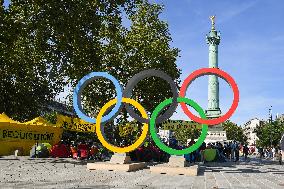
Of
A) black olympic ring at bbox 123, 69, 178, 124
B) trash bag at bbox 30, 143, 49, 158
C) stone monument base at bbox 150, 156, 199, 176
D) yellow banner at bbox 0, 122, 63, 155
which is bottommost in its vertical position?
stone monument base at bbox 150, 156, 199, 176

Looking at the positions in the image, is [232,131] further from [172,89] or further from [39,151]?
[172,89]

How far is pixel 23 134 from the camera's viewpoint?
31.2 meters

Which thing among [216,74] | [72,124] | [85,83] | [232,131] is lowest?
[232,131]

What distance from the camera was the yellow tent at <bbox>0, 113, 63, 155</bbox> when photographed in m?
30.0

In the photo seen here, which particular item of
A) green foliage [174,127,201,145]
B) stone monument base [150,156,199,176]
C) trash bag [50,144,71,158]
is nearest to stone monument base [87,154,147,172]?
stone monument base [150,156,199,176]

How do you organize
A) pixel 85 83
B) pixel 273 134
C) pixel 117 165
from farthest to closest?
pixel 273 134 → pixel 85 83 → pixel 117 165

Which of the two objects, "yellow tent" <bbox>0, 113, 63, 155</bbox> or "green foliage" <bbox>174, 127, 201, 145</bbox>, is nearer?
"yellow tent" <bbox>0, 113, 63, 155</bbox>

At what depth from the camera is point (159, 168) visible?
20.4 meters

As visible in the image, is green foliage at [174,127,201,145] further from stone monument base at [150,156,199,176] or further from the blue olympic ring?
stone monument base at [150,156,199,176]

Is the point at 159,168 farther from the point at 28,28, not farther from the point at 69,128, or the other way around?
the point at 69,128

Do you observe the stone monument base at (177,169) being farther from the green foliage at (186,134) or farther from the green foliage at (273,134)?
the green foliage at (186,134)

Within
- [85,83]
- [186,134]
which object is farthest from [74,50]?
[186,134]

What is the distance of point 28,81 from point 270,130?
6861cm

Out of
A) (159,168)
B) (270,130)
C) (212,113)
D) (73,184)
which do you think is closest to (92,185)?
(73,184)
